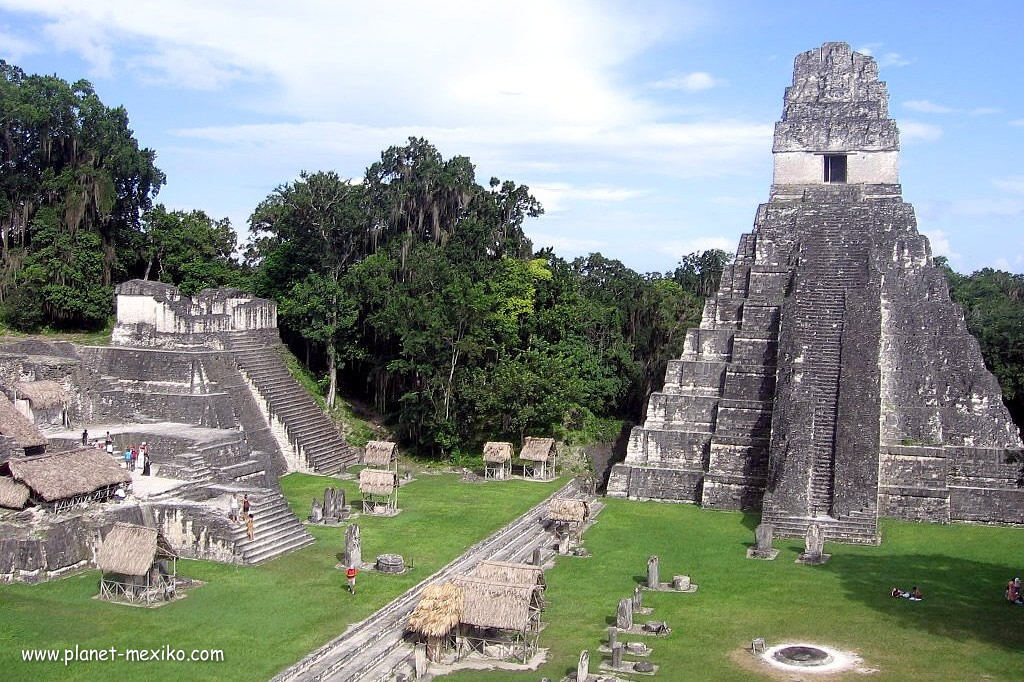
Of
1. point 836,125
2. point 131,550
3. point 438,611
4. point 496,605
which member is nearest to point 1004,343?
point 836,125

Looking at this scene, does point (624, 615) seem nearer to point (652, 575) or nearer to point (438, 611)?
point (652, 575)

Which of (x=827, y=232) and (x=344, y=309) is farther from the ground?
(x=827, y=232)

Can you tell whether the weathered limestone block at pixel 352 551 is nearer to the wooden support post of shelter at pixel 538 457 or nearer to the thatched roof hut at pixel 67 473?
the thatched roof hut at pixel 67 473

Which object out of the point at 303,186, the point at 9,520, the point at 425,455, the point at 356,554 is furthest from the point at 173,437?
the point at 303,186

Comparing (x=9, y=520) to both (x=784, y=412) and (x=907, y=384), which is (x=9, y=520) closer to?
(x=784, y=412)

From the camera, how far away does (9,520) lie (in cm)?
2083

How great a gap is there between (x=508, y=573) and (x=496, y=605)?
1.23 meters

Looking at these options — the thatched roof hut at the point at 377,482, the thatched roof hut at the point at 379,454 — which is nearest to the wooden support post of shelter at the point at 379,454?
the thatched roof hut at the point at 379,454

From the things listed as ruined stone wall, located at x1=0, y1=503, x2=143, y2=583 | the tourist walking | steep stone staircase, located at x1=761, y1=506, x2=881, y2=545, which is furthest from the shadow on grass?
ruined stone wall, located at x1=0, y1=503, x2=143, y2=583

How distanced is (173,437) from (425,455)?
35.8 ft

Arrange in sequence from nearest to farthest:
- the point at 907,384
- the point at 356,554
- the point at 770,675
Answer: the point at 770,675, the point at 356,554, the point at 907,384

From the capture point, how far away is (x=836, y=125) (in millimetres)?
36875

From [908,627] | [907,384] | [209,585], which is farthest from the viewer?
[907,384]

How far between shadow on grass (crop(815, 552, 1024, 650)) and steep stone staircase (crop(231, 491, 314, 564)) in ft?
39.0
